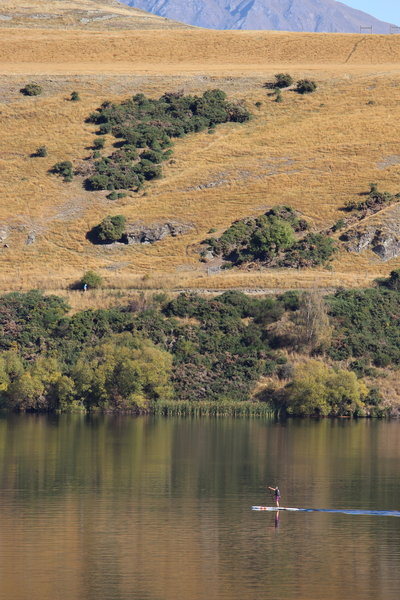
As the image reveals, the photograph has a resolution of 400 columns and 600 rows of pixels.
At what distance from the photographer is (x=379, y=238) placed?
89312mm

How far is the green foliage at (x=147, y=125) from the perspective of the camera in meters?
101

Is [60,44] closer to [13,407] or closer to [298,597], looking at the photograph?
[13,407]

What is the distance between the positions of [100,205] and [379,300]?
28050 millimetres

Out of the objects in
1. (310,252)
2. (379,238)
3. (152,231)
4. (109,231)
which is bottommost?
(310,252)

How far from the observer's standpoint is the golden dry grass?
3455 inches

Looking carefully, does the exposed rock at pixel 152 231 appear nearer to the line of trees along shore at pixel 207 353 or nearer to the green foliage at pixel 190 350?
the green foliage at pixel 190 350

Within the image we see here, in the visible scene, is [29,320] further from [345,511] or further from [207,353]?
[345,511]

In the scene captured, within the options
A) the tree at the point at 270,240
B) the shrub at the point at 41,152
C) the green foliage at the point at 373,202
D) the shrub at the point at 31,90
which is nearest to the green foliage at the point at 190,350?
the tree at the point at 270,240

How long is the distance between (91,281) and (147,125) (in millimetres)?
31280

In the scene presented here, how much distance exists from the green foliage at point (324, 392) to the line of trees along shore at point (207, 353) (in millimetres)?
78

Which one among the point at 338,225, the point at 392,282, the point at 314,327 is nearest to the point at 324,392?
the point at 314,327

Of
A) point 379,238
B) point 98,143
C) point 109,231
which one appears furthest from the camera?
point 98,143

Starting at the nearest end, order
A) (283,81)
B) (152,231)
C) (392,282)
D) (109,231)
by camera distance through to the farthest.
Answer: (392,282) → (109,231) → (152,231) → (283,81)

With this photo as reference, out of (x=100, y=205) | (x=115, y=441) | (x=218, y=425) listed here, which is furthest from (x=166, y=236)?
(x=115, y=441)
